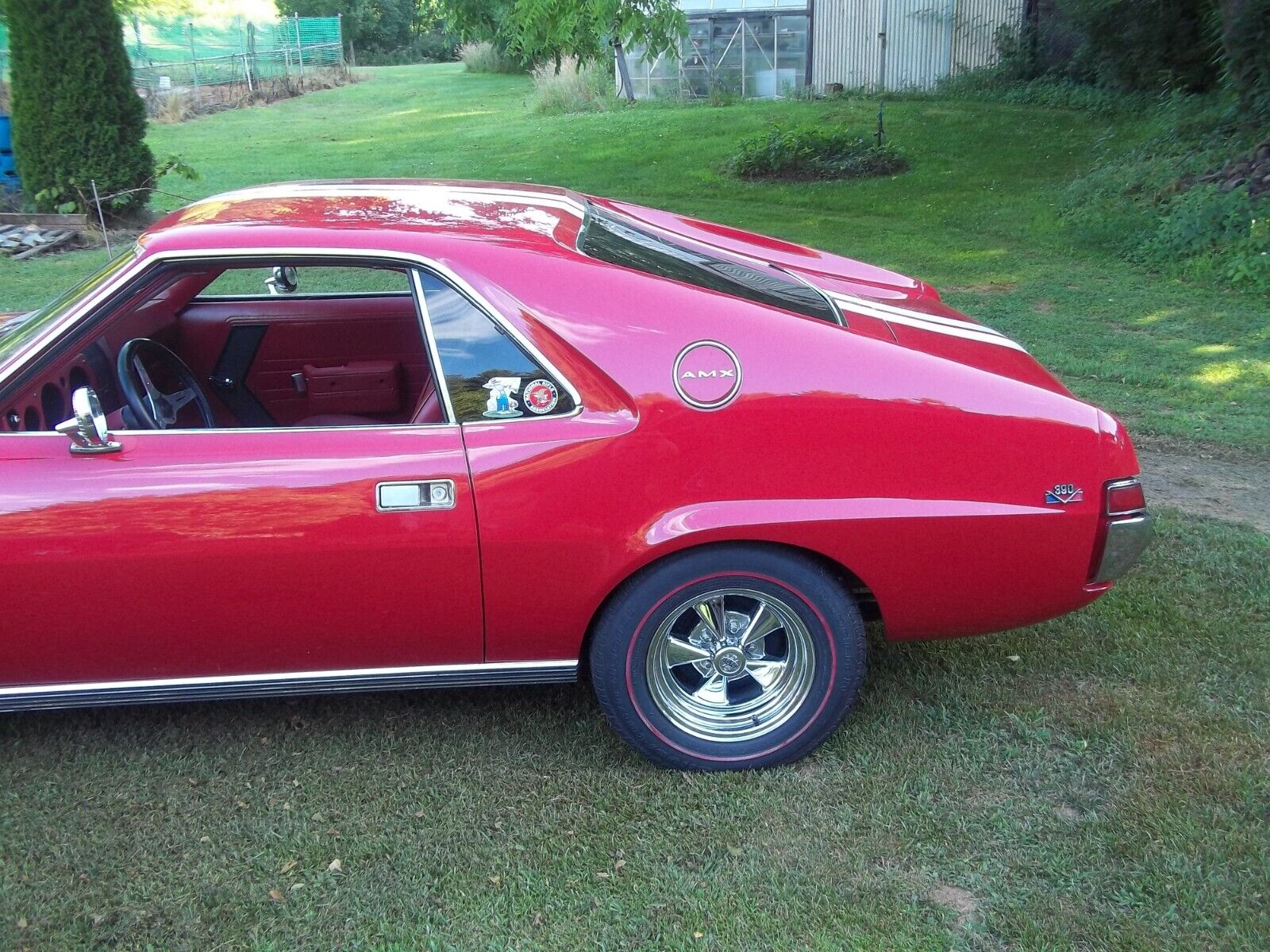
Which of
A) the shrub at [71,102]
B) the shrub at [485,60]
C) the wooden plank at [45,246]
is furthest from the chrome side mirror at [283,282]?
the shrub at [485,60]

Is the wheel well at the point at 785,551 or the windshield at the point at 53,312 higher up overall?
the windshield at the point at 53,312

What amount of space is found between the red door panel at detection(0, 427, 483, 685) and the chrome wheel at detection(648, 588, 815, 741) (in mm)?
589

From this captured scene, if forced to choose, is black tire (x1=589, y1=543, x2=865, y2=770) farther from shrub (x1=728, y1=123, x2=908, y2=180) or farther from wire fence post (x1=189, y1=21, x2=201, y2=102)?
wire fence post (x1=189, y1=21, x2=201, y2=102)

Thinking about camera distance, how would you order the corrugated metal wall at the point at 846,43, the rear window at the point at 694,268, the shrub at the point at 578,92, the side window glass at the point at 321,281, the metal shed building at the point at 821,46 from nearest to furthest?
the rear window at the point at 694,268 → the side window glass at the point at 321,281 → the metal shed building at the point at 821,46 → the corrugated metal wall at the point at 846,43 → the shrub at the point at 578,92

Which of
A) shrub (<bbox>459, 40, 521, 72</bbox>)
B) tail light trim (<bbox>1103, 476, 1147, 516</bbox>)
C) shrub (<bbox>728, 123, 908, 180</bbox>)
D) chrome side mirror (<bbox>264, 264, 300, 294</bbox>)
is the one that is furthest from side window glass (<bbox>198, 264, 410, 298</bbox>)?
shrub (<bbox>459, 40, 521, 72</bbox>)

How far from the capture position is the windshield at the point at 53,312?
3129 millimetres

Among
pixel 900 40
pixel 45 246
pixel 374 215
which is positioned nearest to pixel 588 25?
pixel 45 246

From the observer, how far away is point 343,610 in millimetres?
3076

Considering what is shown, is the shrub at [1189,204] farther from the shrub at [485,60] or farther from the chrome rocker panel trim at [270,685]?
the shrub at [485,60]

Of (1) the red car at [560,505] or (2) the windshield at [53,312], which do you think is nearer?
(1) the red car at [560,505]

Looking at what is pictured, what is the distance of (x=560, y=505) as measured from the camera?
302 cm

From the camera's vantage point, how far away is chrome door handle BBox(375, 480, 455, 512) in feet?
9.81

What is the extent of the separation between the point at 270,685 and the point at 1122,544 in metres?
2.42

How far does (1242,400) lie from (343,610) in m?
5.60
